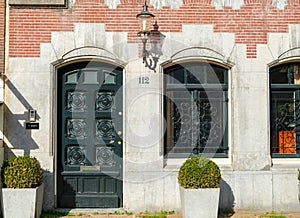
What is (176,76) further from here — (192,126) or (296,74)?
(296,74)

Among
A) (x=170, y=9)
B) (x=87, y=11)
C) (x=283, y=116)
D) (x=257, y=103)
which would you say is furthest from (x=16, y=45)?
(x=283, y=116)

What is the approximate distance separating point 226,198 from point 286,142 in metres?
1.83

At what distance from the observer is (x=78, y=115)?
9211 millimetres

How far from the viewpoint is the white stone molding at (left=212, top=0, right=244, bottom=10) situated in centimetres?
922

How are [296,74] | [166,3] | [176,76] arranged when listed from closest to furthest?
1. [166,3]
2. [176,76]
3. [296,74]

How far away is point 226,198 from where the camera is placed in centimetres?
897

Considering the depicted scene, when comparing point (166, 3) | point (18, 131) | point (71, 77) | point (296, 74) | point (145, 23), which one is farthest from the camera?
point (296, 74)

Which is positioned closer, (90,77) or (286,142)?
(90,77)

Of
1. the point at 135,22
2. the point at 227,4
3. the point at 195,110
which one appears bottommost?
the point at 195,110

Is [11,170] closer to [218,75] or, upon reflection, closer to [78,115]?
[78,115]

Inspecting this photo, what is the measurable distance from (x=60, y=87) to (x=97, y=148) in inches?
59.7

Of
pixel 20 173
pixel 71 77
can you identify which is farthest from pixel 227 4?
pixel 20 173

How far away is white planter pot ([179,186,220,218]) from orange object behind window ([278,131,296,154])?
2.21m

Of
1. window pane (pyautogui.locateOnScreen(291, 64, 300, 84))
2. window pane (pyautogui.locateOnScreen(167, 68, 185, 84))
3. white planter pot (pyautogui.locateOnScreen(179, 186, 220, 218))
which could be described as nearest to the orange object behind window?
window pane (pyautogui.locateOnScreen(291, 64, 300, 84))
